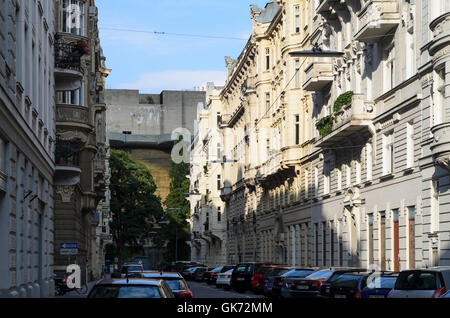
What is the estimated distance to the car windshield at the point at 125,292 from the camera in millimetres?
12438

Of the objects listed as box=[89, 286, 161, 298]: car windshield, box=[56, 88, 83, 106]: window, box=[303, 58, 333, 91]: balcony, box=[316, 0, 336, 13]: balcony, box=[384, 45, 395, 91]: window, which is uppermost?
box=[316, 0, 336, 13]: balcony

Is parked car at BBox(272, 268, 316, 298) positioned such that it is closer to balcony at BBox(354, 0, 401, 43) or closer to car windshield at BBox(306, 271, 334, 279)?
car windshield at BBox(306, 271, 334, 279)

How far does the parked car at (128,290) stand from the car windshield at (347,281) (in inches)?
422

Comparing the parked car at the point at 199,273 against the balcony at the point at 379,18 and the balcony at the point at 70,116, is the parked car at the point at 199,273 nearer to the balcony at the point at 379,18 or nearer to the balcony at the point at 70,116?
the balcony at the point at 70,116

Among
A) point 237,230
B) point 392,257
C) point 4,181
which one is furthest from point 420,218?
point 237,230

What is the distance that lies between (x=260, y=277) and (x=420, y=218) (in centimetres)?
1124

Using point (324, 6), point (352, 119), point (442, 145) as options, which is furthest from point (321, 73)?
point (442, 145)

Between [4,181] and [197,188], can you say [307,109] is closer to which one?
[4,181]

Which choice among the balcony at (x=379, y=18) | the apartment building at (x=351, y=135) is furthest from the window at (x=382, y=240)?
the balcony at (x=379, y=18)

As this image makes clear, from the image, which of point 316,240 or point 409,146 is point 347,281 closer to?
point 409,146

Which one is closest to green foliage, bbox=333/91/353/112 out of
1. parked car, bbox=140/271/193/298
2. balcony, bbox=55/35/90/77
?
balcony, bbox=55/35/90/77

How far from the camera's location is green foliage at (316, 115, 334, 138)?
39.7m

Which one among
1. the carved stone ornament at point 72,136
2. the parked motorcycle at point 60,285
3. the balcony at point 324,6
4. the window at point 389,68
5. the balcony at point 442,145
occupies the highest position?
the balcony at point 324,6

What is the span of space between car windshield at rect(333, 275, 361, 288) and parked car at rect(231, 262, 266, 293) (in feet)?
55.8
